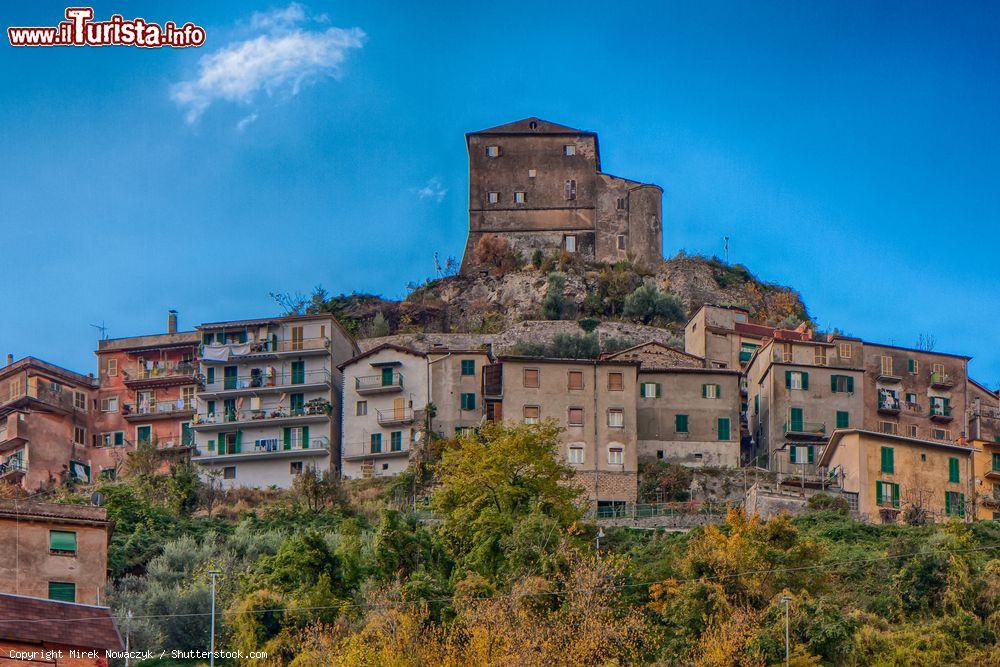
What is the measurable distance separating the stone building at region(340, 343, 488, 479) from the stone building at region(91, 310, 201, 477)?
31.8 feet

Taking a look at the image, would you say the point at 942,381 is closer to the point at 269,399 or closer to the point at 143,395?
the point at 269,399

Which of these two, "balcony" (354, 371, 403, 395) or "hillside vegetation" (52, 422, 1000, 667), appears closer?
"hillside vegetation" (52, 422, 1000, 667)

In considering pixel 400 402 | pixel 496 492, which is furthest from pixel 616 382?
pixel 496 492

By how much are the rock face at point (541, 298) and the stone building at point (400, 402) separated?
15.5 meters

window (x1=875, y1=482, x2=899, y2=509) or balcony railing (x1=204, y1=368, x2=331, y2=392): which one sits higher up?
balcony railing (x1=204, y1=368, x2=331, y2=392)

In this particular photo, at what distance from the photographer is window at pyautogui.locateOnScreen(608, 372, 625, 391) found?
259 ft

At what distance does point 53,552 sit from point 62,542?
0.47 meters

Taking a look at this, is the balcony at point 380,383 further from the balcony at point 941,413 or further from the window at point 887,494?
the balcony at point 941,413

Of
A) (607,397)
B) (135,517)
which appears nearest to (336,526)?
(135,517)

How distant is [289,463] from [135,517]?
50.9ft

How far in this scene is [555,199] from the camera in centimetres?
11381

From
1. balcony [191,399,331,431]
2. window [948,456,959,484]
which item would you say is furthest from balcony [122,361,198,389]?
window [948,456,959,484]

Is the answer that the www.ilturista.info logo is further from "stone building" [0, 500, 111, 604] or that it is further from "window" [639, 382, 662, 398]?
"window" [639, 382, 662, 398]

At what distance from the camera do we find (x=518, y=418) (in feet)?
256
